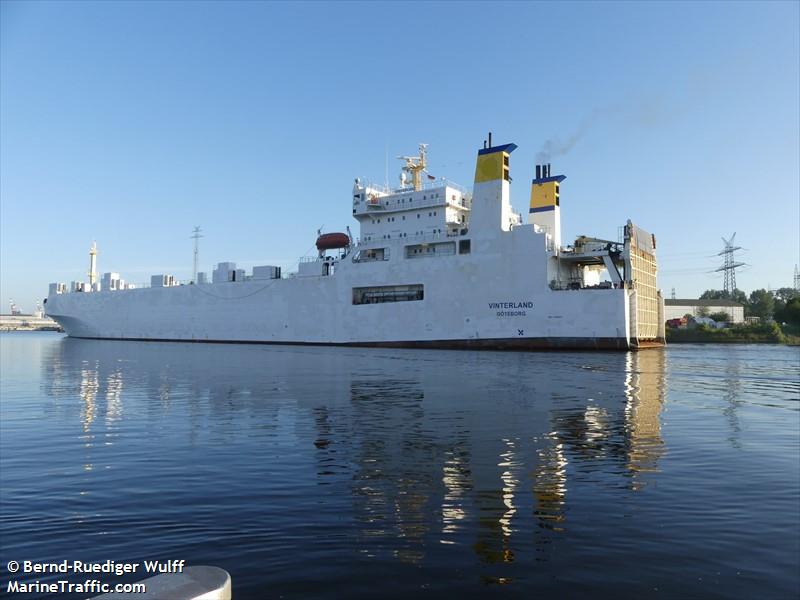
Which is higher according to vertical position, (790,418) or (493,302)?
(493,302)

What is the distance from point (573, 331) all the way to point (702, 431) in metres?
26.4

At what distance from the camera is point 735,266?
104938 mm

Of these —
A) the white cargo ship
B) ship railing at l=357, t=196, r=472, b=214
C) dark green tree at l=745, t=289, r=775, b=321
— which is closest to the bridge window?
the white cargo ship

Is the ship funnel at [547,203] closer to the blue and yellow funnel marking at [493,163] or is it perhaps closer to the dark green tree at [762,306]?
the blue and yellow funnel marking at [493,163]

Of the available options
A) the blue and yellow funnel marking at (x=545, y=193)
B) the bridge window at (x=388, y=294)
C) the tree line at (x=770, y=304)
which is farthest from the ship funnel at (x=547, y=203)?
the tree line at (x=770, y=304)

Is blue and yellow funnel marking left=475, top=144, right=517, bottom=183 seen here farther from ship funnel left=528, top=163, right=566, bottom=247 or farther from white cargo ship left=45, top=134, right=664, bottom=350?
ship funnel left=528, top=163, right=566, bottom=247

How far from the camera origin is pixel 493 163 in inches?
1550

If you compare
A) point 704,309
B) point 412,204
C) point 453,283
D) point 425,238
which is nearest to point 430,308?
point 453,283

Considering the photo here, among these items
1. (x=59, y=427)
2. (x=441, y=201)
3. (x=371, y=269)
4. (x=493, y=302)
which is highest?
(x=441, y=201)

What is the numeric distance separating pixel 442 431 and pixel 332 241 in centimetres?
3936

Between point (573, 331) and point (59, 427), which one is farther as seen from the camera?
point (573, 331)

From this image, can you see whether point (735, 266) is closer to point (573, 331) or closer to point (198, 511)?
point (573, 331)

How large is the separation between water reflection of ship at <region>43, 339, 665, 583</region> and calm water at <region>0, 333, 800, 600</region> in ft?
0.16

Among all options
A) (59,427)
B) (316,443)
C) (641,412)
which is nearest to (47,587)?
(316,443)
